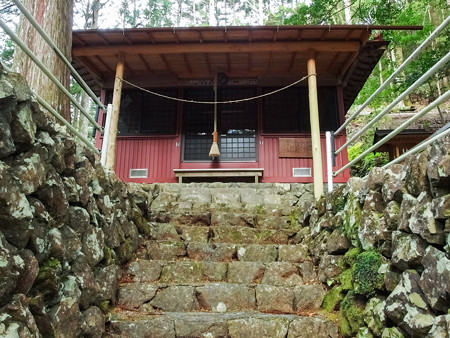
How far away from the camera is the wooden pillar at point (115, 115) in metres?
5.67

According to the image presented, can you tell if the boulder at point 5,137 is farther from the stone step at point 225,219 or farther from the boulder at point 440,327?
the stone step at point 225,219

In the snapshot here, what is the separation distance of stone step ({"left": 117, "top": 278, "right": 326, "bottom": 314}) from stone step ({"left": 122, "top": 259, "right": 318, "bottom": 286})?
211 millimetres

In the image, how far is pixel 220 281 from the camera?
3.49 m

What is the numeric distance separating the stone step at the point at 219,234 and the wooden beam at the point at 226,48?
371cm

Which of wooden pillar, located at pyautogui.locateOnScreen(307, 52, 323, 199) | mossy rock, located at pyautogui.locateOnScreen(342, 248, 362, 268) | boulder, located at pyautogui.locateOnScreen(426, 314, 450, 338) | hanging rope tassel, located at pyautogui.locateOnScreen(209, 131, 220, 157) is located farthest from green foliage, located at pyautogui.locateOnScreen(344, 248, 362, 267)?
hanging rope tassel, located at pyautogui.locateOnScreen(209, 131, 220, 157)

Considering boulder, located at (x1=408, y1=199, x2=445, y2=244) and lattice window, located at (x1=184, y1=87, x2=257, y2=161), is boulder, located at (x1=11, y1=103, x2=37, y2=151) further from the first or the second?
lattice window, located at (x1=184, y1=87, x2=257, y2=161)

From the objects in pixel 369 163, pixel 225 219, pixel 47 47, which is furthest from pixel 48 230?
pixel 369 163

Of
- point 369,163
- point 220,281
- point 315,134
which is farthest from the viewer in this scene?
point 369,163

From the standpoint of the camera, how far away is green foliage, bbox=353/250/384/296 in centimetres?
256

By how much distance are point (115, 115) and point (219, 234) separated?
10.1 feet

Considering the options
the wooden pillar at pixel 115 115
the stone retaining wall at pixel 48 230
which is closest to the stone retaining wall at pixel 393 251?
the stone retaining wall at pixel 48 230

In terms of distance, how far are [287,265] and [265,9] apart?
29.7 meters

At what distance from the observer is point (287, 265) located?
11.9 feet

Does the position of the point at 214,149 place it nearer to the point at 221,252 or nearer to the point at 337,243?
the point at 221,252
